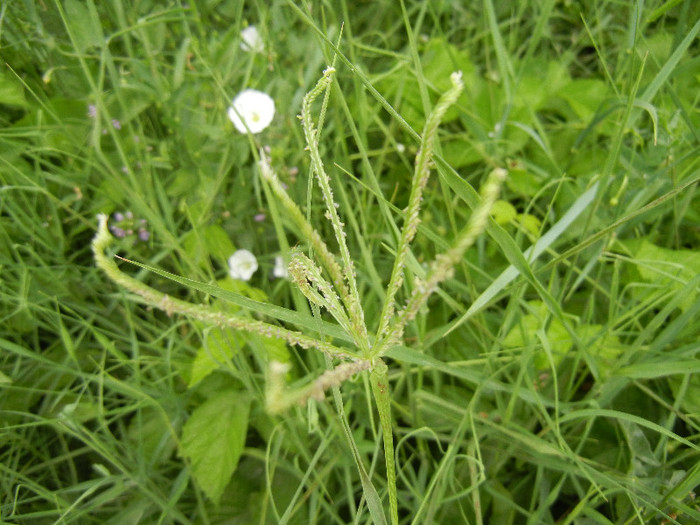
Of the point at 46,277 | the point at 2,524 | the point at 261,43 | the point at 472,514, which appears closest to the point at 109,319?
the point at 46,277

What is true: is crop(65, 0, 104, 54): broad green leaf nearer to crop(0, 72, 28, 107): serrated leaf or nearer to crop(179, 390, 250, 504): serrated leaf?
crop(0, 72, 28, 107): serrated leaf

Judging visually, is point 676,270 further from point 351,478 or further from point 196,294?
point 196,294

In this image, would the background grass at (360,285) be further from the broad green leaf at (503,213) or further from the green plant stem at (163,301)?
the green plant stem at (163,301)

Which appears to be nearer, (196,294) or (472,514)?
(472,514)

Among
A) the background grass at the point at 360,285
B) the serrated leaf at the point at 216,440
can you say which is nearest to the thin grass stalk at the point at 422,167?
the background grass at the point at 360,285

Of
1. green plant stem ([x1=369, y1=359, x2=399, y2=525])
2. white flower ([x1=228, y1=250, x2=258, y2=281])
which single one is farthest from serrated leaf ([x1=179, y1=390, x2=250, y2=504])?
green plant stem ([x1=369, y1=359, x2=399, y2=525])

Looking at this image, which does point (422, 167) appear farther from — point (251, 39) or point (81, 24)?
point (251, 39)
